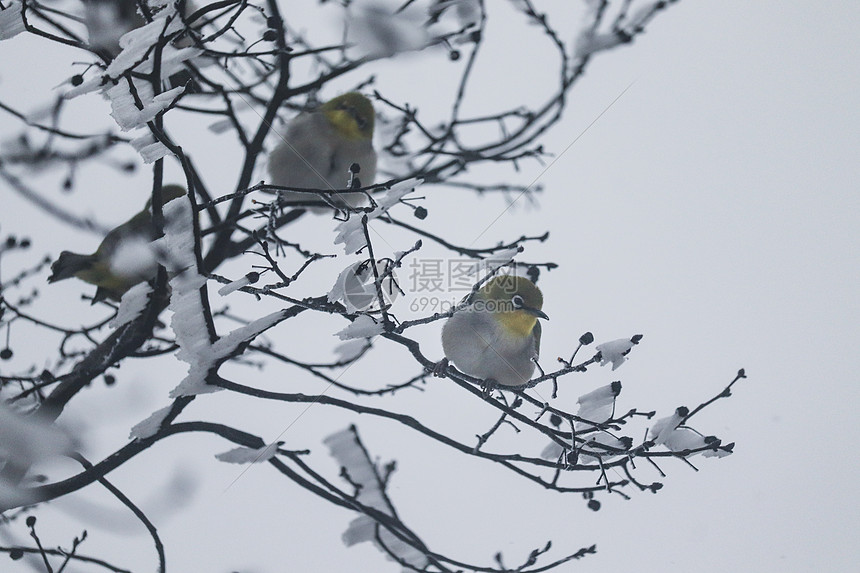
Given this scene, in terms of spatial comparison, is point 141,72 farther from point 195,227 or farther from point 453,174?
point 453,174

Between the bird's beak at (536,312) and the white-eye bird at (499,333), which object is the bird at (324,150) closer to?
the white-eye bird at (499,333)

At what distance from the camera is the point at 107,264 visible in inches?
176

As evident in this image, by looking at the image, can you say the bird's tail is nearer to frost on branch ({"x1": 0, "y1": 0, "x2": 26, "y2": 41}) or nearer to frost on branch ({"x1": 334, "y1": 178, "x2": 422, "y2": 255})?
frost on branch ({"x1": 0, "y1": 0, "x2": 26, "y2": 41})

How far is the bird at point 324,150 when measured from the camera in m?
4.97

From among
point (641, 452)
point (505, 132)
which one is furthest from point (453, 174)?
point (641, 452)

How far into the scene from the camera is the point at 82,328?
13.5 ft

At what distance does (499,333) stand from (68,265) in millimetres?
2669

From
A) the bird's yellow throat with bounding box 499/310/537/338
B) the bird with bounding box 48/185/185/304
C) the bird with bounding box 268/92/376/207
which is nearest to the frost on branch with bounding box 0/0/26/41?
the bird with bounding box 48/185/185/304

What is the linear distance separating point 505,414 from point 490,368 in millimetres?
1236

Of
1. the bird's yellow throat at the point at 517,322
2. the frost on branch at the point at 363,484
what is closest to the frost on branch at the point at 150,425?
the frost on branch at the point at 363,484

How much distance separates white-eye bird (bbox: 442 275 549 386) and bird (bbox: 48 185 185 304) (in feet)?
6.33

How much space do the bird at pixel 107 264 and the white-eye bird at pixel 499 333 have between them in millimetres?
1929

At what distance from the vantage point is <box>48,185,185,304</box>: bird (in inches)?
171

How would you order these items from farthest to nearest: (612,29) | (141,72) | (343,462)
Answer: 1. (612,29)
2. (343,462)
3. (141,72)
